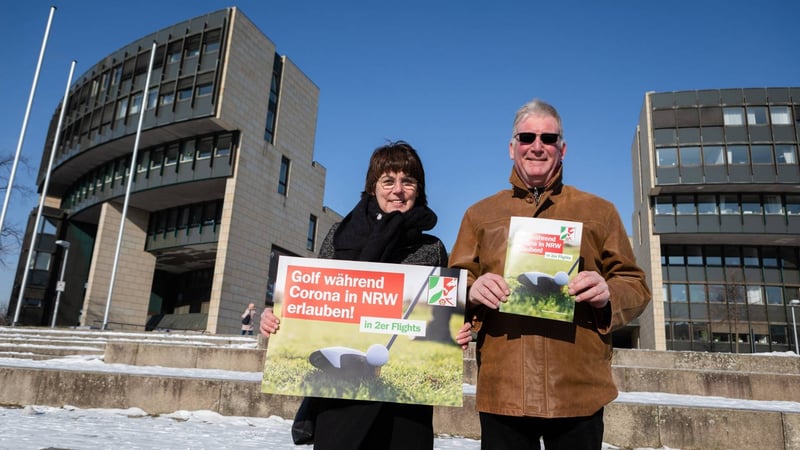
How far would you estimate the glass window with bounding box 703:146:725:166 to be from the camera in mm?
33375

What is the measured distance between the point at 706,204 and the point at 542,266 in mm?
37958

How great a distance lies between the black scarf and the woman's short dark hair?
0.10 metres

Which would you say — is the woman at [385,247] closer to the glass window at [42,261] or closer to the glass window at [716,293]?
the glass window at [716,293]

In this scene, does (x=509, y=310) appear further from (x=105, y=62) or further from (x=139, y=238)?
(x=105, y=62)

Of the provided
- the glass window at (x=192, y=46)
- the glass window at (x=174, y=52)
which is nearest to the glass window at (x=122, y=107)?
the glass window at (x=174, y=52)

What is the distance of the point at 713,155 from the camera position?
3344cm

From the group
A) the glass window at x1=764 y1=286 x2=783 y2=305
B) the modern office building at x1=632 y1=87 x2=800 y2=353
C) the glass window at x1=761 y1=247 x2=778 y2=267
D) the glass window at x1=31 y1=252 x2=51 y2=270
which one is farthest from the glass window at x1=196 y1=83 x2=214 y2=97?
the glass window at x1=764 y1=286 x2=783 y2=305

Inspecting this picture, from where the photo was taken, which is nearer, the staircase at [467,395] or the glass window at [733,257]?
the staircase at [467,395]

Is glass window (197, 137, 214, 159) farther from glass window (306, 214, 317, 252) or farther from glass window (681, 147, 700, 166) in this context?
glass window (681, 147, 700, 166)

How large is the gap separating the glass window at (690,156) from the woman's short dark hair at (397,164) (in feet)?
120

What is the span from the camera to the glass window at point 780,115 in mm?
33344

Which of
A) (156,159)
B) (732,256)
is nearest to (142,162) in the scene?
(156,159)

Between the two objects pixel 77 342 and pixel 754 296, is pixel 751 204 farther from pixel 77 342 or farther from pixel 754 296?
pixel 77 342

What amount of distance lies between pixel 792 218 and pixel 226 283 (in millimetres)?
36858
